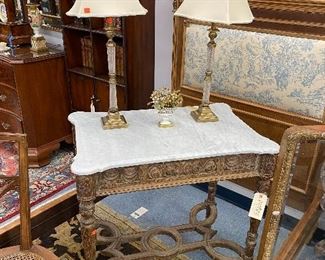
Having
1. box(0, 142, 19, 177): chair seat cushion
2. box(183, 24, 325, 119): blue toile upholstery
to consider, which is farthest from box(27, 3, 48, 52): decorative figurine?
box(183, 24, 325, 119): blue toile upholstery

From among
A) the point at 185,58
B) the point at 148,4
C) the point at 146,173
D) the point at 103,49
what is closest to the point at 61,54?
the point at 103,49

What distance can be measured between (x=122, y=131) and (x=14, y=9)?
2583mm

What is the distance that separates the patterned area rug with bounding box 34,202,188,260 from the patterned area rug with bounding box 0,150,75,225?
18.0 inches

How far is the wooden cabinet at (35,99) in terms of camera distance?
3131 mm

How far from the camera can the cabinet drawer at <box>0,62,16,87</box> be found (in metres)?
3.11

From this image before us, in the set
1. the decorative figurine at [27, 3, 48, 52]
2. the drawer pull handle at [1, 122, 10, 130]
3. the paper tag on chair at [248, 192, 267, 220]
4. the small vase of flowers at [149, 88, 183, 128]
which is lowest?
the drawer pull handle at [1, 122, 10, 130]

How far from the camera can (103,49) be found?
10.5 feet

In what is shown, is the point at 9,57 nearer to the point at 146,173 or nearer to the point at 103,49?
the point at 103,49

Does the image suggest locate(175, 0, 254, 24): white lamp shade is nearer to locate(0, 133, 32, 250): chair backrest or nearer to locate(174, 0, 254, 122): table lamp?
locate(174, 0, 254, 122): table lamp

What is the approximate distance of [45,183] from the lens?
10.5 ft

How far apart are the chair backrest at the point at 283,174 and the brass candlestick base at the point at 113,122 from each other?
3.04ft

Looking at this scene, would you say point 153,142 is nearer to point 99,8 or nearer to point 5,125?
point 99,8

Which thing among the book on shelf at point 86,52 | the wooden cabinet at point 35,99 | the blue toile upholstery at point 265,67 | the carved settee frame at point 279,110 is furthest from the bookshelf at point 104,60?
the blue toile upholstery at point 265,67

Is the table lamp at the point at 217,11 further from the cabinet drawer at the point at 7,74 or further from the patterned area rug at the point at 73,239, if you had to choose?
the cabinet drawer at the point at 7,74
